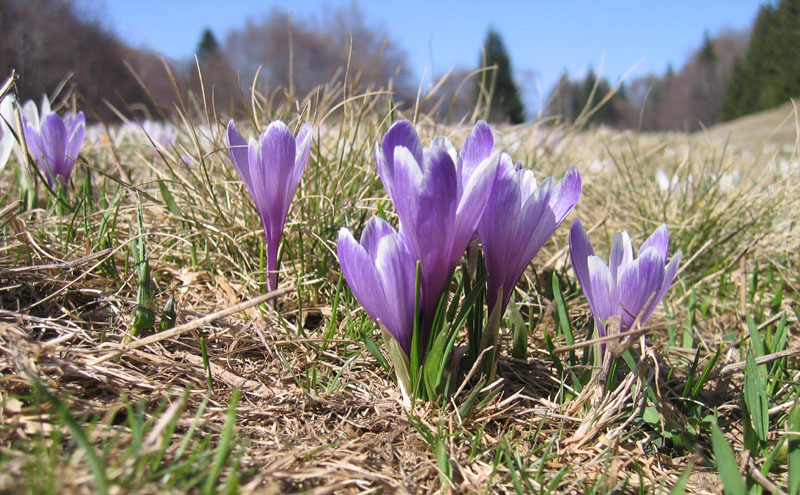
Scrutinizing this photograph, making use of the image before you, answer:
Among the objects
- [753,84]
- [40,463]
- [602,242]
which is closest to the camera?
[40,463]

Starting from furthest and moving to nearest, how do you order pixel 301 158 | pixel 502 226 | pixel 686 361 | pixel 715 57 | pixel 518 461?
pixel 715 57, pixel 686 361, pixel 301 158, pixel 502 226, pixel 518 461

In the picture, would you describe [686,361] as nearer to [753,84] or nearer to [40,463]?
[40,463]

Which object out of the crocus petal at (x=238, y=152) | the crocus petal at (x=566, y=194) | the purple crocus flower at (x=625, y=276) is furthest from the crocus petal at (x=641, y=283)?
the crocus petal at (x=238, y=152)

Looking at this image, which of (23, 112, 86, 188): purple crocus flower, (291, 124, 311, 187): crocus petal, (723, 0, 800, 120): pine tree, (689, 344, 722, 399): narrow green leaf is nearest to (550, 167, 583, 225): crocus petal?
(689, 344, 722, 399): narrow green leaf

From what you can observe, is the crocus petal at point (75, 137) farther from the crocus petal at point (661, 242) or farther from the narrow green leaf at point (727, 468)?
the narrow green leaf at point (727, 468)

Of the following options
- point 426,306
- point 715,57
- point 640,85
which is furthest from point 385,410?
point 715,57

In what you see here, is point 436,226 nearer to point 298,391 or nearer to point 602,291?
point 602,291
